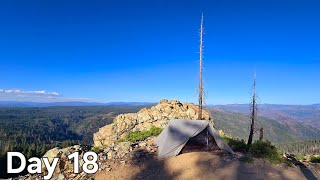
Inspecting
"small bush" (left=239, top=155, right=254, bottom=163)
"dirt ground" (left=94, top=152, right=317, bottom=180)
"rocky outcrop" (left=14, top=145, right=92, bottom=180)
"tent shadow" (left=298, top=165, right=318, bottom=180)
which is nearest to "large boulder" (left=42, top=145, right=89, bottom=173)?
"rocky outcrop" (left=14, top=145, right=92, bottom=180)

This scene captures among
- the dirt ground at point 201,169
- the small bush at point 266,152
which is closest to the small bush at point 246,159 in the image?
the dirt ground at point 201,169

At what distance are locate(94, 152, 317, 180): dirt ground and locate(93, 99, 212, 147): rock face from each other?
2469cm

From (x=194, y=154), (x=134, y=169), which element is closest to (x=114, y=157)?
(x=134, y=169)

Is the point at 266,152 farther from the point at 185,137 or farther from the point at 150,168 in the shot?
the point at 150,168

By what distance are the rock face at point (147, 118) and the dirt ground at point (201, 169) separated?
24694 millimetres

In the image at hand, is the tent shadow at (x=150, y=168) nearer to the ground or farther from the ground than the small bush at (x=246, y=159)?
nearer to the ground

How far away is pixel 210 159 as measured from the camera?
77.7ft

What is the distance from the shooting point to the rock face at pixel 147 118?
50.1 m

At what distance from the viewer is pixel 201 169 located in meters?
21.9

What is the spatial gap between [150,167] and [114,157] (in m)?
4.11

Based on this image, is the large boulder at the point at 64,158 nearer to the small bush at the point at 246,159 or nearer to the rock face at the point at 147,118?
the small bush at the point at 246,159

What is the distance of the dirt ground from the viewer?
2116 cm

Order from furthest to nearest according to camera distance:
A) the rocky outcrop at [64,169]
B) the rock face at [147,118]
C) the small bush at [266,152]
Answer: the rock face at [147,118] → the small bush at [266,152] → the rocky outcrop at [64,169]

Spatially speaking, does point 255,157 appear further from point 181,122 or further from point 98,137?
point 98,137
